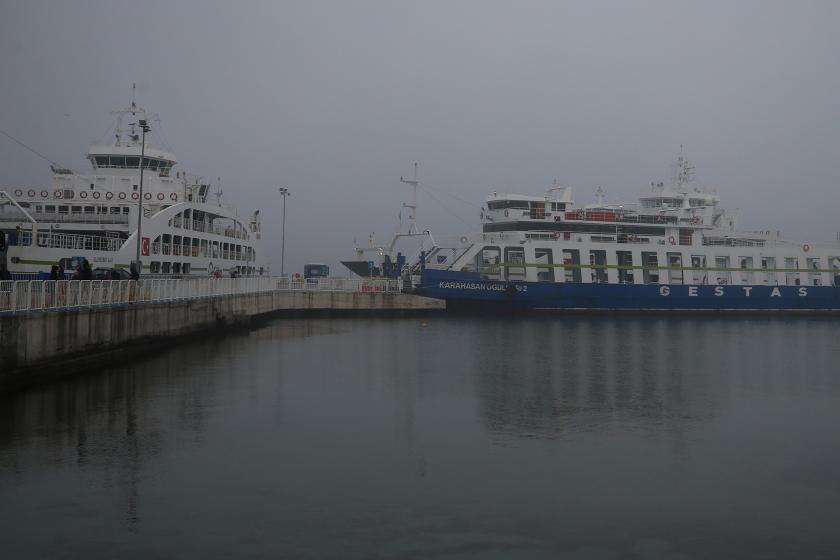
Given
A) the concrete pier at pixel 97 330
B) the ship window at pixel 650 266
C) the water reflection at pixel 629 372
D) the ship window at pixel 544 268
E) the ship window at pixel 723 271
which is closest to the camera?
the water reflection at pixel 629 372

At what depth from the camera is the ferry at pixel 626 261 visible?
1988 inches

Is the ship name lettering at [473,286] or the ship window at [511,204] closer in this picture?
the ship name lettering at [473,286]

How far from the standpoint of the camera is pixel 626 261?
5453 centimetres

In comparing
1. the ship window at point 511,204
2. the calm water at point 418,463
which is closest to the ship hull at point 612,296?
the ship window at point 511,204

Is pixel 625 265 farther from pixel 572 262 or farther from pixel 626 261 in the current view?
pixel 572 262

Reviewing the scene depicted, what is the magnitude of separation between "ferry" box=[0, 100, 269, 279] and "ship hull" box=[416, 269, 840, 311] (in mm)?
14867

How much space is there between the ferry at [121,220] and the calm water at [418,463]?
1272cm

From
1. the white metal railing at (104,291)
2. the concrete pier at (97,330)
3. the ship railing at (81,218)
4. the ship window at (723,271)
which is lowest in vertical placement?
the concrete pier at (97,330)

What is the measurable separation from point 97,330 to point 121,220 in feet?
62.7

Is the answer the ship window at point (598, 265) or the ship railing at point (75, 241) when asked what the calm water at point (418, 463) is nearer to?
the ship railing at point (75, 241)

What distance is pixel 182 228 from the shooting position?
40.5m

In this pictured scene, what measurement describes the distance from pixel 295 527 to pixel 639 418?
9.27 metres

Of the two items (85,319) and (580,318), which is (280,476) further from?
(580,318)

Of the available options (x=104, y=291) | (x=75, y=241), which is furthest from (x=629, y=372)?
(x=75, y=241)
